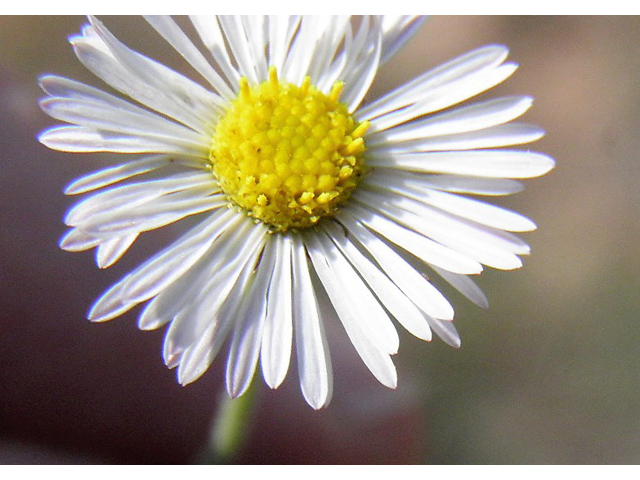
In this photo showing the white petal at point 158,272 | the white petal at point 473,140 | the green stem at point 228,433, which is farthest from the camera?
the green stem at point 228,433

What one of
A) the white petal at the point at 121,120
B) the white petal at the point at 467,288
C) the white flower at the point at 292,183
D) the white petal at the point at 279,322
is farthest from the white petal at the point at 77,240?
the white petal at the point at 467,288

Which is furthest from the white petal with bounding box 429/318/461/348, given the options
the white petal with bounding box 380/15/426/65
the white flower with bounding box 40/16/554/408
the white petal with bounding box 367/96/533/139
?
the white petal with bounding box 380/15/426/65

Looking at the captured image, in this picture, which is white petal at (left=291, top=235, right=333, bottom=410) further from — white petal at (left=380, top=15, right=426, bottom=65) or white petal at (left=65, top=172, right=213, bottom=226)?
white petal at (left=380, top=15, right=426, bottom=65)

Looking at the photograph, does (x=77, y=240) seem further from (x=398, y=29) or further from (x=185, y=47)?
(x=398, y=29)

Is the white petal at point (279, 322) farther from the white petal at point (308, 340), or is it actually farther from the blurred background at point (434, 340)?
the blurred background at point (434, 340)

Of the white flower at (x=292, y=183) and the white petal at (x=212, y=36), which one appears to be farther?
the white petal at (x=212, y=36)
